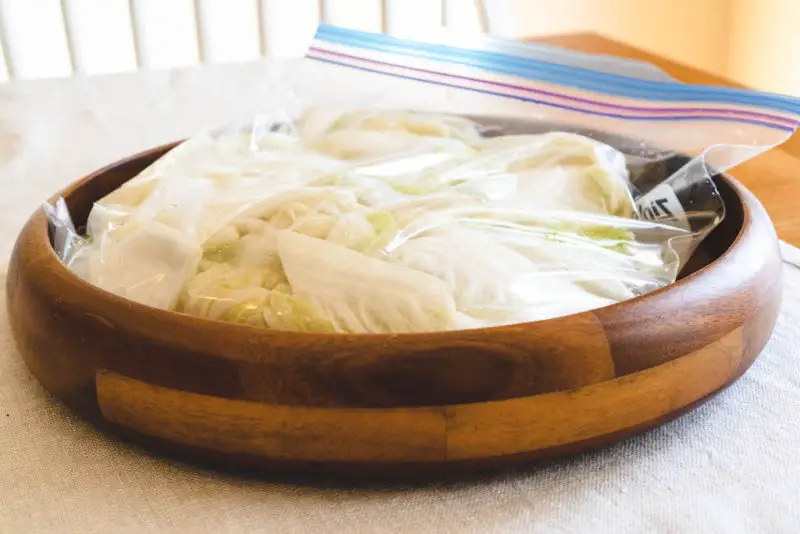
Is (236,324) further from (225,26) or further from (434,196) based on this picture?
(225,26)

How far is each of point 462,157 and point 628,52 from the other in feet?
2.91

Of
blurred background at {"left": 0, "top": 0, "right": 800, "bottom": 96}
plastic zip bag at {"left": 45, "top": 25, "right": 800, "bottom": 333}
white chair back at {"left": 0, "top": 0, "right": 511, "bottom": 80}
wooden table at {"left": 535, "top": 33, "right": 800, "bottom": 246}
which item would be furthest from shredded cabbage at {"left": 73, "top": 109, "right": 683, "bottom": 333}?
white chair back at {"left": 0, "top": 0, "right": 511, "bottom": 80}

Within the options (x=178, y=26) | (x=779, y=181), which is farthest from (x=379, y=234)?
(x=178, y=26)

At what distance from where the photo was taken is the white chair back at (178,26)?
1.70m

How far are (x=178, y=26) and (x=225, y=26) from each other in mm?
95

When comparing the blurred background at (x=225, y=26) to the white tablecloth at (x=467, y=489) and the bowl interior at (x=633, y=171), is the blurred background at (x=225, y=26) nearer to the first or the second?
the bowl interior at (x=633, y=171)

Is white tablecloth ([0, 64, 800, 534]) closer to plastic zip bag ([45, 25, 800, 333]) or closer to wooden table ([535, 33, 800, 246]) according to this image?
plastic zip bag ([45, 25, 800, 333])

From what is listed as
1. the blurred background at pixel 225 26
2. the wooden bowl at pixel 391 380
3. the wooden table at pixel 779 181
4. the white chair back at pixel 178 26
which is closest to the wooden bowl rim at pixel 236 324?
the wooden bowl at pixel 391 380

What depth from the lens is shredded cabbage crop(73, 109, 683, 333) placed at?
0.45 metres

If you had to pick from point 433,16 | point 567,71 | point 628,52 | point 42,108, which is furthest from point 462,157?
point 433,16

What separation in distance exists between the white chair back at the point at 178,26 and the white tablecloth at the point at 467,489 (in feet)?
4.40

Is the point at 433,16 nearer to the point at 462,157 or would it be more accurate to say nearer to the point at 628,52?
the point at 628,52

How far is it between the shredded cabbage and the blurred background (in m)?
1.00

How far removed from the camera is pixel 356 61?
0.73 m
